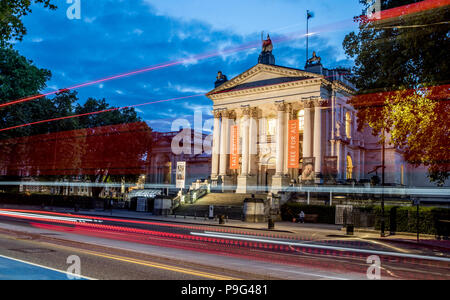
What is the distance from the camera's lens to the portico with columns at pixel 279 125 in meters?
44.4

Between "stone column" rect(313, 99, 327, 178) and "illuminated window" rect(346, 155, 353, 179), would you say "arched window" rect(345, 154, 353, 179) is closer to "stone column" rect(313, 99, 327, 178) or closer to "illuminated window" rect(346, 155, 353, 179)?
"illuminated window" rect(346, 155, 353, 179)

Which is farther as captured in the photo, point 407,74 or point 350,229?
point 350,229

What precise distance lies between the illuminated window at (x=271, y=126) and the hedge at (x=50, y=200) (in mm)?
25245

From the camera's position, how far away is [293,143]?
41.8 m

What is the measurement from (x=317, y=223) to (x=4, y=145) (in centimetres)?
3084

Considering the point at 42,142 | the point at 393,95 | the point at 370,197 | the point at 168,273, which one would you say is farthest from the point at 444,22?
the point at 42,142

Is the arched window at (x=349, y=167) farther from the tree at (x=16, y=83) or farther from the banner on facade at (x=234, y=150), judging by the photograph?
the tree at (x=16, y=83)

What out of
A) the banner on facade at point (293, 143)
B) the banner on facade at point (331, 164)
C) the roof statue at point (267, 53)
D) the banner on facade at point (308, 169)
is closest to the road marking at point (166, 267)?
the banner on facade at point (331, 164)

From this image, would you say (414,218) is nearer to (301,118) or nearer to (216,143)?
(301,118)

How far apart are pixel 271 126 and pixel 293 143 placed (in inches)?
417

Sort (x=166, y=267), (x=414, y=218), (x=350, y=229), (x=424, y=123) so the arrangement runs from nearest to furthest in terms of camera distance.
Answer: (x=166, y=267) < (x=424, y=123) < (x=350, y=229) < (x=414, y=218)

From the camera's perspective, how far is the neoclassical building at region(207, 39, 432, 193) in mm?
43906

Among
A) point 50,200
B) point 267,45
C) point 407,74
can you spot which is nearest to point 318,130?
point 267,45
